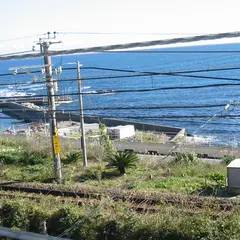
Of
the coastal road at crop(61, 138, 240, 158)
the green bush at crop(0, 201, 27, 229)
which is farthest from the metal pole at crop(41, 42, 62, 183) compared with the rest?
the coastal road at crop(61, 138, 240, 158)

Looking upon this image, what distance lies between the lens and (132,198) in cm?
1130

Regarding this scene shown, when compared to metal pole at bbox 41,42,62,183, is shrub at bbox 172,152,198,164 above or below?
below

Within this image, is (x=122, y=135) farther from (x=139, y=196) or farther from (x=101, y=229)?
(x=101, y=229)

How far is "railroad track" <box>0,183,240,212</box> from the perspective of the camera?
9992mm

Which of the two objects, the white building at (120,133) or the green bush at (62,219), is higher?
the green bush at (62,219)

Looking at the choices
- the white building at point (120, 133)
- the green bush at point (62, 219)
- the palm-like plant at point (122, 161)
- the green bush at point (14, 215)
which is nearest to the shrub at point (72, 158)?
the palm-like plant at point (122, 161)

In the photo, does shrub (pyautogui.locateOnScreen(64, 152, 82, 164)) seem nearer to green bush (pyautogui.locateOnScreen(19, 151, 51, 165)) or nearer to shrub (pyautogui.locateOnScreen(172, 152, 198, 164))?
green bush (pyautogui.locateOnScreen(19, 151, 51, 165))

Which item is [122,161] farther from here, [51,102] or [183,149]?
[183,149]

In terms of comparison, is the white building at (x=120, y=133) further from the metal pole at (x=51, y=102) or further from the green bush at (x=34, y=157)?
the metal pole at (x=51, y=102)

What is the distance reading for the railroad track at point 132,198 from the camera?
32.8 feet

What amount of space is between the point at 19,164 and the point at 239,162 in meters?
9.76

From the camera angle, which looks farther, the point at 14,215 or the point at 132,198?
the point at 132,198

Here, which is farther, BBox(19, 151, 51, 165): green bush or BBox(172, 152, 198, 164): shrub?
BBox(19, 151, 51, 165): green bush

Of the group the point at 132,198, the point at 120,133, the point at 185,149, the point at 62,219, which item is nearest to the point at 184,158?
the point at 185,149
